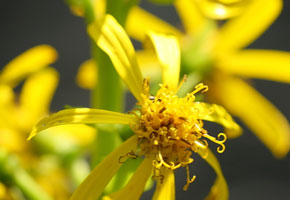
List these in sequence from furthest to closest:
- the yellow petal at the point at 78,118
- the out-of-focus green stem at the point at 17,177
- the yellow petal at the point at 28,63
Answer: the yellow petal at the point at 28,63 → the out-of-focus green stem at the point at 17,177 → the yellow petal at the point at 78,118

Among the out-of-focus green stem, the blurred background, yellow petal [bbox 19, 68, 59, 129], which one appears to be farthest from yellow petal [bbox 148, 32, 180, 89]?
the blurred background

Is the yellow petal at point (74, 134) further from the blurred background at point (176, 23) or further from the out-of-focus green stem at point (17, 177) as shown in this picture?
the blurred background at point (176, 23)

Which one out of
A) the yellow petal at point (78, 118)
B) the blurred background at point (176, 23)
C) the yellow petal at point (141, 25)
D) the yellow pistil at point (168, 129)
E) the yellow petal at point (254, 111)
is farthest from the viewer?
the blurred background at point (176, 23)

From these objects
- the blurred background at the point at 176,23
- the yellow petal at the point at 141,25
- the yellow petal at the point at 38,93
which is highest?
the yellow petal at the point at 141,25

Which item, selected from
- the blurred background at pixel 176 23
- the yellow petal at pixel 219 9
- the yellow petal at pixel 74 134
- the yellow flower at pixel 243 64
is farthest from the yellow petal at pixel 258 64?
the blurred background at pixel 176 23

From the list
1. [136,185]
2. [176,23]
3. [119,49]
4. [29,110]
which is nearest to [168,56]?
[119,49]

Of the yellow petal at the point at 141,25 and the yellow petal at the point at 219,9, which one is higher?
the yellow petal at the point at 219,9

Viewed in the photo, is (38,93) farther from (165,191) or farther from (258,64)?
(165,191)
